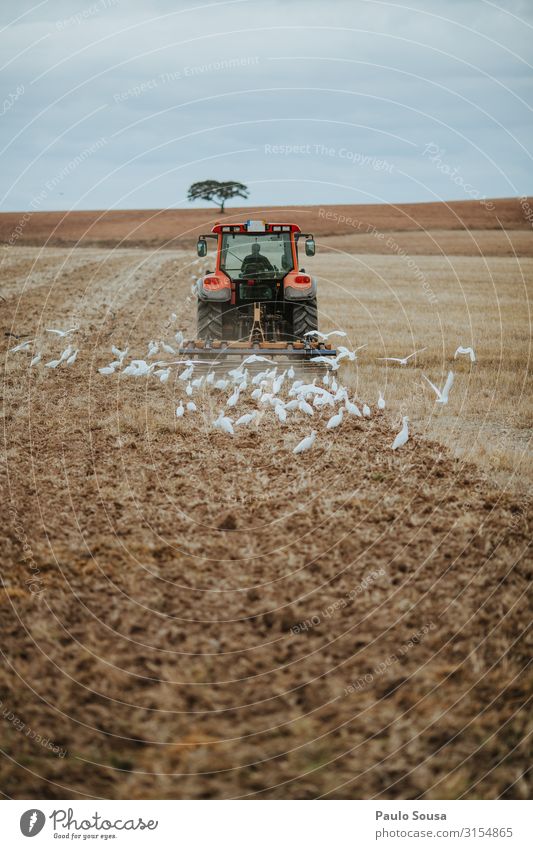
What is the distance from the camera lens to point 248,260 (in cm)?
1155

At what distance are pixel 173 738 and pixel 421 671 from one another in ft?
4.47

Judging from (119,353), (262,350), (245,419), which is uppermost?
(119,353)

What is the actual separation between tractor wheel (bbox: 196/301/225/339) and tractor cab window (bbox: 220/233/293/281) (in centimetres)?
62

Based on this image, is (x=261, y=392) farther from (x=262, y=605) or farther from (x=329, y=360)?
(x=262, y=605)

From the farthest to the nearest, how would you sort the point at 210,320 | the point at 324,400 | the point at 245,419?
the point at 210,320 → the point at 324,400 → the point at 245,419

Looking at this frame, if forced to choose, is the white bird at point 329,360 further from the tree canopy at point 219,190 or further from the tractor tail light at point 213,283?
the tree canopy at point 219,190

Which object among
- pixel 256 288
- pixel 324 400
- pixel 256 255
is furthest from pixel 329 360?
pixel 256 255

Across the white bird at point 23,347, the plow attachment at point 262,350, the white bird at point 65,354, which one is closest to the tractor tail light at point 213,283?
the plow attachment at point 262,350

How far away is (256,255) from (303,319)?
138 centimetres

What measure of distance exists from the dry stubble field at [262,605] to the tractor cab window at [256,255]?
390 centimetres

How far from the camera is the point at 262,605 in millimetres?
4152

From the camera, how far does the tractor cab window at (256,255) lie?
11547 mm

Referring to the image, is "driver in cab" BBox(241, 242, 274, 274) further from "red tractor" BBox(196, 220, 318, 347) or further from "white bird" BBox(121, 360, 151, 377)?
"white bird" BBox(121, 360, 151, 377)
